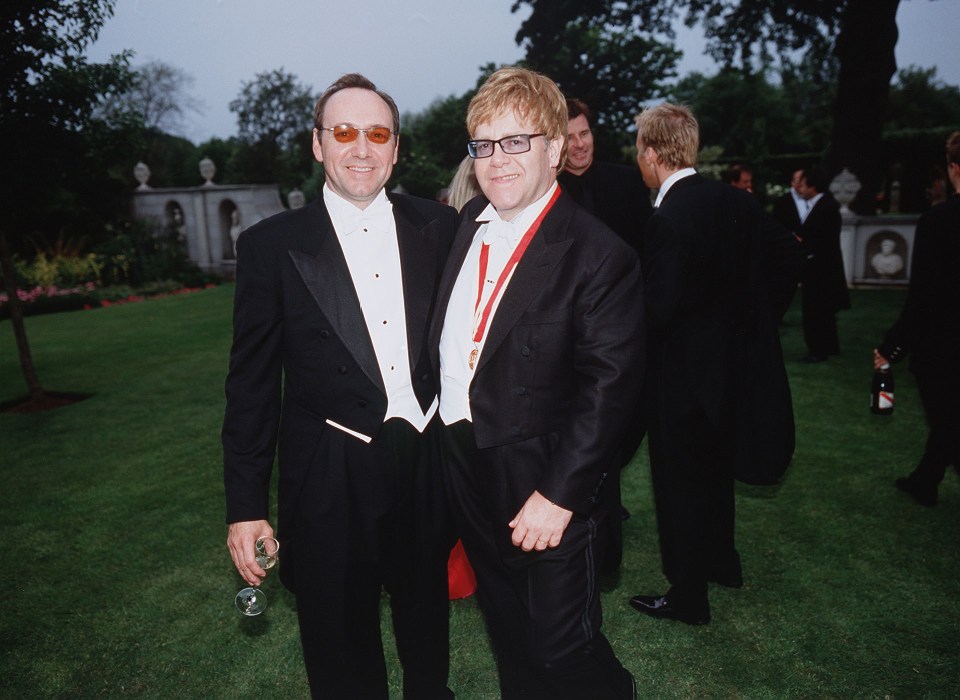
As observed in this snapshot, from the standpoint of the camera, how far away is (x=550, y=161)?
89.9 inches

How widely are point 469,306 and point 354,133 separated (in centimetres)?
74

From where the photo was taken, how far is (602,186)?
4.44 m

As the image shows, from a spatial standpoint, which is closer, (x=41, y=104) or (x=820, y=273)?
(x=41, y=104)

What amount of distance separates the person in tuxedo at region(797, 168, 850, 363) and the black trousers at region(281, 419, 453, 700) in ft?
25.5

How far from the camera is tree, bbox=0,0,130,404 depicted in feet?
23.8

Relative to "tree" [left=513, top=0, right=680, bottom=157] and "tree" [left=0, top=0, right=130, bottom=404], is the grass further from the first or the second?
"tree" [left=513, top=0, right=680, bottom=157]

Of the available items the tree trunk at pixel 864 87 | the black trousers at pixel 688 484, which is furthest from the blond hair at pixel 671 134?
the tree trunk at pixel 864 87

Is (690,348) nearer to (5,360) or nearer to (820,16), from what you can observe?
(5,360)

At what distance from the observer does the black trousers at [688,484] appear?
136 inches

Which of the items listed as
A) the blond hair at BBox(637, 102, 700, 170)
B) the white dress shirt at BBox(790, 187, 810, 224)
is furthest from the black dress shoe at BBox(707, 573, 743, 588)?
the white dress shirt at BBox(790, 187, 810, 224)

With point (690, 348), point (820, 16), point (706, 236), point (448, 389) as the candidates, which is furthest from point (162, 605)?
point (820, 16)

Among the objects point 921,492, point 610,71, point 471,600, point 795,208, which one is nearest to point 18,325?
point 471,600

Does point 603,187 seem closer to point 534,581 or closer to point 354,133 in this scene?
point 354,133

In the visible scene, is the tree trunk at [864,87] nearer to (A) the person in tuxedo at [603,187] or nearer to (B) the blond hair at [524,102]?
(A) the person in tuxedo at [603,187]
